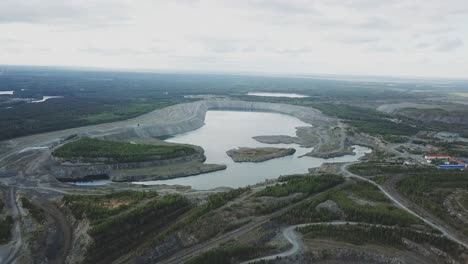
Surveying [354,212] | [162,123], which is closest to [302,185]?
[354,212]

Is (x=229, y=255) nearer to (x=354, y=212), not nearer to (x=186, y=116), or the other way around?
(x=354, y=212)

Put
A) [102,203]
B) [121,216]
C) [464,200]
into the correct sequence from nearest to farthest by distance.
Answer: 1. [121,216]
2. [102,203]
3. [464,200]

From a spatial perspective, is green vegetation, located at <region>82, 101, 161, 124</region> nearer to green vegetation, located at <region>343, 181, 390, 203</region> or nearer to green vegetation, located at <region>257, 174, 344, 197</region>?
green vegetation, located at <region>257, 174, 344, 197</region>

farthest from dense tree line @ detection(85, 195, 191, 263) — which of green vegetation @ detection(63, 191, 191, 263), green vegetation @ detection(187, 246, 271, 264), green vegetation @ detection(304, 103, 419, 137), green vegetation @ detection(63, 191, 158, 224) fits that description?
green vegetation @ detection(304, 103, 419, 137)

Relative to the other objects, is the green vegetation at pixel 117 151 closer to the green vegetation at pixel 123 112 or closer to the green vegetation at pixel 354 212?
the green vegetation at pixel 354 212

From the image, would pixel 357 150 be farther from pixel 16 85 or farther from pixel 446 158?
pixel 16 85
